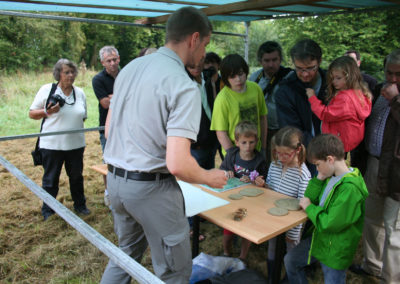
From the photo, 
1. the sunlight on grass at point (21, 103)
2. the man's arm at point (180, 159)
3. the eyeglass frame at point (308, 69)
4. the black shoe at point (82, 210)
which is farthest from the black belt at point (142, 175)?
the sunlight on grass at point (21, 103)

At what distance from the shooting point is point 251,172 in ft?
7.96

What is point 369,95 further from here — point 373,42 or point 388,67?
point 373,42

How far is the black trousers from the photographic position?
3363 mm

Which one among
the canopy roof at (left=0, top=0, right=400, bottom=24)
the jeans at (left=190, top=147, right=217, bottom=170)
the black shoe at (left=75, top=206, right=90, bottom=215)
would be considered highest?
the canopy roof at (left=0, top=0, right=400, bottom=24)

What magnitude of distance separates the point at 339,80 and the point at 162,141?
4.64ft

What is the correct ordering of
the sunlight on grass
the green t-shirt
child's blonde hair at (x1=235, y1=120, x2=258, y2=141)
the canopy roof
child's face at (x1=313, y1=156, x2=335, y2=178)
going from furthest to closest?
1. the sunlight on grass
2. the canopy roof
3. the green t-shirt
4. child's blonde hair at (x1=235, y1=120, x2=258, y2=141)
5. child's face at (x1=313, y1=156, x2=335, y2=178)

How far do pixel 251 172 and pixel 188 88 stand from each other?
1273 mm

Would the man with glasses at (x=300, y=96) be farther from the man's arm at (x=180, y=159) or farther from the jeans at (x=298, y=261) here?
the man's arm at (x=180, y=159)

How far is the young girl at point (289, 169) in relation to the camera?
7.14ft

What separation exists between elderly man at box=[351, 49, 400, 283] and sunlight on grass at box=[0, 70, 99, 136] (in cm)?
801

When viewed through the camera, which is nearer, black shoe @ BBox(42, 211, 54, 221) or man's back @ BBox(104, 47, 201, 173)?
man's back @ BBox(104, 47, 201, 173)

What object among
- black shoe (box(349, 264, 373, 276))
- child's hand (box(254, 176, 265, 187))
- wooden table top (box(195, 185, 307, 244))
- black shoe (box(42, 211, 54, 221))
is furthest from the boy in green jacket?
black shoe (box(42, 211, 54, 221))

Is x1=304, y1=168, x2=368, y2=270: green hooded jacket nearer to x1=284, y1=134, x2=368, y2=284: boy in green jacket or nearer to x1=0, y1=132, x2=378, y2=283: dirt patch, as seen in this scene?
x1=284, y1=134, x2=368, y2=284: boy in green jacket

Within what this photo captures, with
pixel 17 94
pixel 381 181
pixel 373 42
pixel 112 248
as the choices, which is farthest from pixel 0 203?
pixel 373 42
